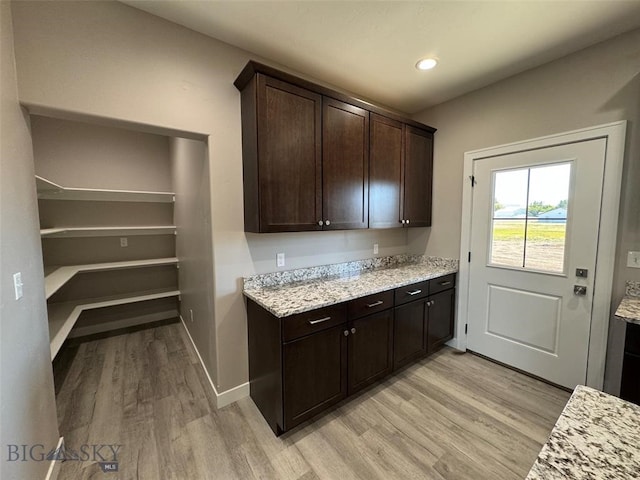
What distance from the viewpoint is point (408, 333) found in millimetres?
2457

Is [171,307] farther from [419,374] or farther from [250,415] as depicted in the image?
[419,374]

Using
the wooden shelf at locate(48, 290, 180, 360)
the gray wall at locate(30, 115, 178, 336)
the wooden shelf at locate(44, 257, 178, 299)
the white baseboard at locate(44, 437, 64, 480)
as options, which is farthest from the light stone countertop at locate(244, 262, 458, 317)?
the gray wall at locate(30, 115, 178, 336)

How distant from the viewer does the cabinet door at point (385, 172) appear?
2479 mm

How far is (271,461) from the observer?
5.31 feet

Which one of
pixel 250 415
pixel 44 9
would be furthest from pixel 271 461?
pixel 44 9

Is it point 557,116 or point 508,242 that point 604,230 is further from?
point 557,116

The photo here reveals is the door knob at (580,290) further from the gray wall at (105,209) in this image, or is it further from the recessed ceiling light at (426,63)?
the gray wall at (105,209)

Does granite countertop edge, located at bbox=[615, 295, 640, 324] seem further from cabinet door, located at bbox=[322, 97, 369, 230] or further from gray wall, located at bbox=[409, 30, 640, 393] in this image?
cabinet door, located at bbox=[322, 97, 369, 230]

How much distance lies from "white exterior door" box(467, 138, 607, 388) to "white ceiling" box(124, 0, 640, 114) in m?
0.79

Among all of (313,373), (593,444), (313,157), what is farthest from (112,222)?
(593,444)

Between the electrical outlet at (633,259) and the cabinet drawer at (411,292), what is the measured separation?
4.63 feet

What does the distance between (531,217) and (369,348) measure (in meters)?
1.88

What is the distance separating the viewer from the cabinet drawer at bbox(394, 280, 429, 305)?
2.33 m

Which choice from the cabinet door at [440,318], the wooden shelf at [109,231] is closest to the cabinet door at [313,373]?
the cabinet door at [440,318]
